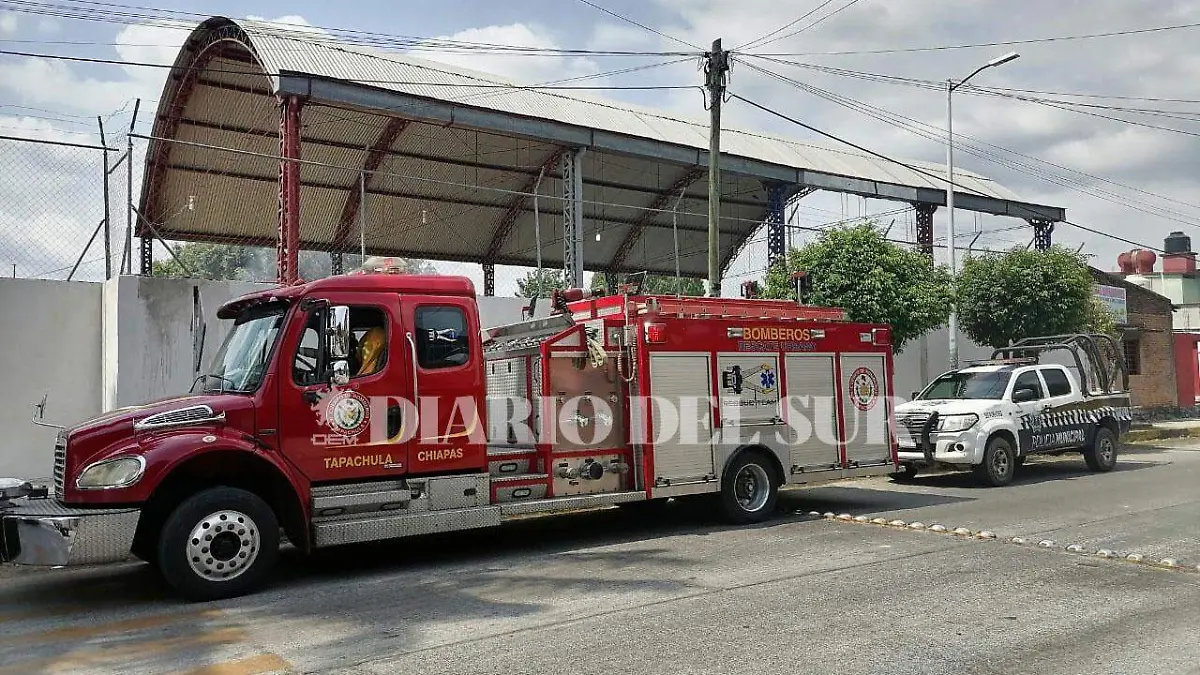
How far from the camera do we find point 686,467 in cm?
1003

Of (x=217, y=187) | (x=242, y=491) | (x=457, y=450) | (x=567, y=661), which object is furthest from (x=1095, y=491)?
(x=217, y=187)

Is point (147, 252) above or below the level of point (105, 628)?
above

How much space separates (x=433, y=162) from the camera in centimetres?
2067

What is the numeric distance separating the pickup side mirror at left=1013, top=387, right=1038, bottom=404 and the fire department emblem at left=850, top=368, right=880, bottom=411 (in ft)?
13.1

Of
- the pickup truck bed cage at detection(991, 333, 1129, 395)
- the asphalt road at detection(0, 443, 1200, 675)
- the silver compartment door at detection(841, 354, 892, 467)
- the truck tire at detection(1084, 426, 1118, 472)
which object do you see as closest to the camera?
the asphalt road at detection(0, 443, 1200, 675)

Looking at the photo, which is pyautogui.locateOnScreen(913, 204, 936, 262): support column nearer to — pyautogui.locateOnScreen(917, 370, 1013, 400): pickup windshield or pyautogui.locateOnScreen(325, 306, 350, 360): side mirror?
pyautogui.locateOnScreen(917, 370, 1013, 400): pickup windshield

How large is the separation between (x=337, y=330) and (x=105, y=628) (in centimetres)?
276

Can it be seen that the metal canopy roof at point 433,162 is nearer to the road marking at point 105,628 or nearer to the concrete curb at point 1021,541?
the concrete curb at point 1021,541

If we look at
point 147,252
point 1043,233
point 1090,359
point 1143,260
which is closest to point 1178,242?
point 1143,260

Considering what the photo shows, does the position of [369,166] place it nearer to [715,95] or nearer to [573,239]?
[573,239]

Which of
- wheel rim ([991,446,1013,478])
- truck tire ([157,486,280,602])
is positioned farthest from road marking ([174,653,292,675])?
wheel rim ([991,446,1013,478])

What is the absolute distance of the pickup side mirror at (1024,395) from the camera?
14469 mm

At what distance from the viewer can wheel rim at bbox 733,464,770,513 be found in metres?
10.6

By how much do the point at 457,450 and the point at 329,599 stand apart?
1811 millimetres
